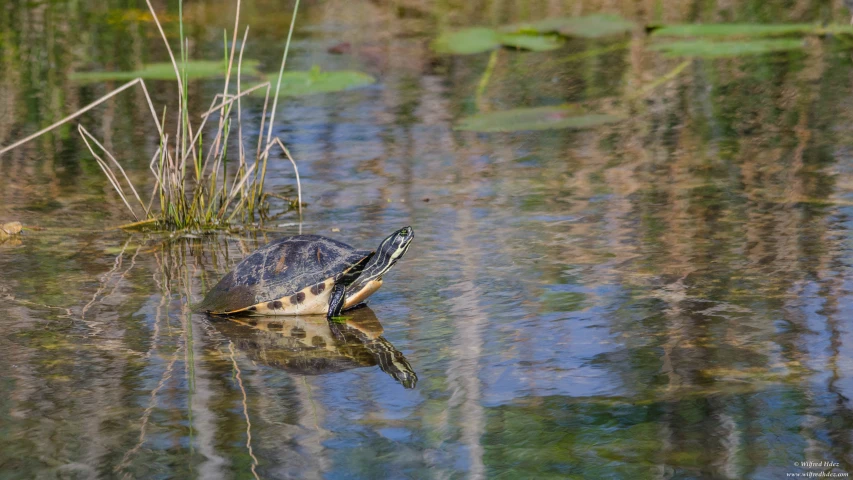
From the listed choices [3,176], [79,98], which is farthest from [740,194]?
[79,98]

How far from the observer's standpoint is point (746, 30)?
31.9ft

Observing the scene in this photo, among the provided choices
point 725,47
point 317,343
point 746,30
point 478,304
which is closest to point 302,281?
point 317,343

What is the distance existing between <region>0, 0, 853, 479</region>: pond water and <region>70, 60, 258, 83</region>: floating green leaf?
2.08 feet

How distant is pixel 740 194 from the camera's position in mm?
5566

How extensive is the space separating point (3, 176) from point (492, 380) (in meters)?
4.24

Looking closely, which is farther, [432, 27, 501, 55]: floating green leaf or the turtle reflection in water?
[432, 27, 501, 55]: floating green leaf

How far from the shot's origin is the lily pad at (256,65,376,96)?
8352 millimetres

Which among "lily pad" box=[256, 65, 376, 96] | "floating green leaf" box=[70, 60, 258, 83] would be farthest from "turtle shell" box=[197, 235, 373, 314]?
"floating green leaf" box=[70, 60, 258, 83]

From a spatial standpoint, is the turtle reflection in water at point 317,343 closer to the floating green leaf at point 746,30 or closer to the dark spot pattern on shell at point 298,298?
the dark spot pattern on shell at point 298,298

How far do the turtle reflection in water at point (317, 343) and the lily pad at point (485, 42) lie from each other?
5.76 m

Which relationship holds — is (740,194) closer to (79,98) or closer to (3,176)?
(3,176)

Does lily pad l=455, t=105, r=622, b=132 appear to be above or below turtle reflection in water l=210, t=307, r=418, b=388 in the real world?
above

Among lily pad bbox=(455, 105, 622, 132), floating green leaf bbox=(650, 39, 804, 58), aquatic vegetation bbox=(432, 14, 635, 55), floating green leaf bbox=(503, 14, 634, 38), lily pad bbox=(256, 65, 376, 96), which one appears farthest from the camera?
floating green leaf bbox=(503, 14, 634, 38)

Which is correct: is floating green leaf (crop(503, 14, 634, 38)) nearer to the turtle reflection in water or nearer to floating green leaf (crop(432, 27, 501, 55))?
floating green leaf (crop(432, 27, 501, 55))
